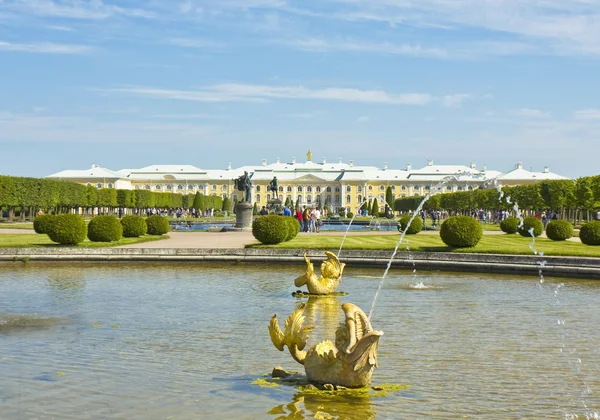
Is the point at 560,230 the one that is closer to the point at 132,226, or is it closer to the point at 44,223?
the point at 132,226

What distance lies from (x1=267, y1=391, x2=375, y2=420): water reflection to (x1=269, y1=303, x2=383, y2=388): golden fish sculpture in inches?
6.4

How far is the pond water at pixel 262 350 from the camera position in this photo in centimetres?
601

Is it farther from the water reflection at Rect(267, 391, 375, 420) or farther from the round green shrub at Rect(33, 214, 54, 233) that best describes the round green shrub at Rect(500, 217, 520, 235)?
the water reflection at Rect(267, 391, 375, 420)

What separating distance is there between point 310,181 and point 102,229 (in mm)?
102803

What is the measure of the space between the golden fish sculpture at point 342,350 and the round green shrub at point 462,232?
13.1 metres

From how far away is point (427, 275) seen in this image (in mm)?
15664

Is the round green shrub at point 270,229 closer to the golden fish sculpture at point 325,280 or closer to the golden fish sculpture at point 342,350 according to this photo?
the golden fish sculpture at point 325,280

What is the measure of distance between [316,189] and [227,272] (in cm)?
10885

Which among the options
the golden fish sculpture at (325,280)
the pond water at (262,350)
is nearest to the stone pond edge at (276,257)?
the pond water at (262,350)

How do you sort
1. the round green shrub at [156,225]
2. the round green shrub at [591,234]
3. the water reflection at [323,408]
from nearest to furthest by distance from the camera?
1. the water reflection at [323,408]
2. the round green shrub at [591,234]
3. the round green shrub at [156,225]

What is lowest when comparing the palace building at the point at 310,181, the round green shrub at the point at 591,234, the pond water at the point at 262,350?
the pond water at the point at 262,350

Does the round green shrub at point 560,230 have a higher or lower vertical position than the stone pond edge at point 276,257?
higher

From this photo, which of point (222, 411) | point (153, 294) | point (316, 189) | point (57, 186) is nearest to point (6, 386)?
point (222, 411)

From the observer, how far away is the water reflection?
18.9 feet
